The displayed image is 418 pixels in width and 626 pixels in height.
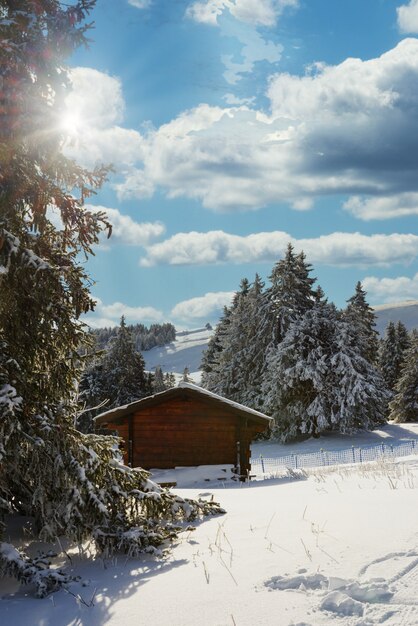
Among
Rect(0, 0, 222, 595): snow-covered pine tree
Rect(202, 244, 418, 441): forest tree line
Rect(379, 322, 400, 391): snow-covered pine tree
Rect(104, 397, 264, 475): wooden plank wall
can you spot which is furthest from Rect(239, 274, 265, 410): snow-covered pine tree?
Rect(0, 0, 222, 595): snow-covered pine tree

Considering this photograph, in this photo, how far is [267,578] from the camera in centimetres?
503

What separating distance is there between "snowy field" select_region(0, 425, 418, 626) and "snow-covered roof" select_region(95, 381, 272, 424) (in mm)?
15410

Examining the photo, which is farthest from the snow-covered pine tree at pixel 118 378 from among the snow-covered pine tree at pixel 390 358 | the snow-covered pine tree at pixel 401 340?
the snow-covered pine tree at pixel 401 340

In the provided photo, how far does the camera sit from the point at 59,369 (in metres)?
7.90

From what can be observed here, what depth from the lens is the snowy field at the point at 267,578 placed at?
4.28 m

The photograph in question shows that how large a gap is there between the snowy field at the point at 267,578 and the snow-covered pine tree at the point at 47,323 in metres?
0.55

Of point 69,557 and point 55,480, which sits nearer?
point 69,557

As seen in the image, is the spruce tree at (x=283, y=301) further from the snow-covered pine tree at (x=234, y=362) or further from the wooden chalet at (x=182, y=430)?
the wooden chalet at (x=182, y=430)

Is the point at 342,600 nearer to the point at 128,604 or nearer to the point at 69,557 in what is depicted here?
the point at 128,604

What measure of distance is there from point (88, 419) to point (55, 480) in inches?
1725

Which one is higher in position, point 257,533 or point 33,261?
point 33,261

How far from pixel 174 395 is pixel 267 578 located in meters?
19.2

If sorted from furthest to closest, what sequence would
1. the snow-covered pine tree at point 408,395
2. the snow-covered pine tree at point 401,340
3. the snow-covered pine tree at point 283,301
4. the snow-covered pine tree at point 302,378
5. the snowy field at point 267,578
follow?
the snow-covered pine tree at point 401,340 < the snow-covered pine tree at point 408,395 < the snow-covered pine tree at point 283,301 < the snow-covered pine tree at point 302,378 < the snowy field at point 267,578

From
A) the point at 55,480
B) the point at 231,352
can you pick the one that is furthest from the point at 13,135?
the point at 231,352
